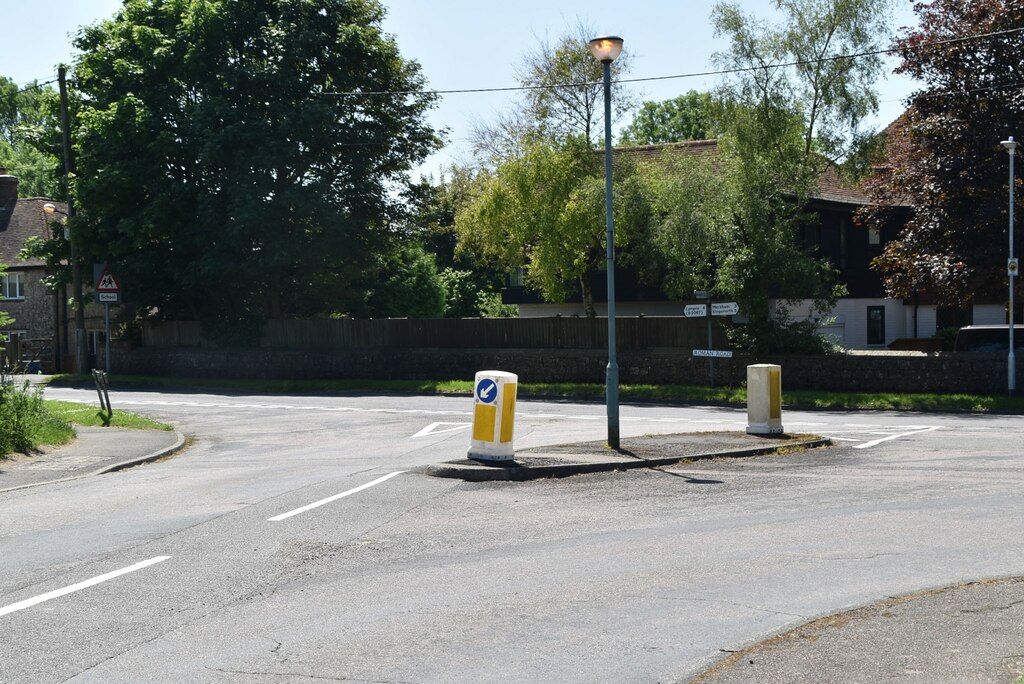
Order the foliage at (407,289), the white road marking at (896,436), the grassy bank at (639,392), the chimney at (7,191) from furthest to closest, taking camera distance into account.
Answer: the chimney at (7,191)
the foliage at (407,289)
the grassy bank at (639,392)
the white road marking at (896,436)

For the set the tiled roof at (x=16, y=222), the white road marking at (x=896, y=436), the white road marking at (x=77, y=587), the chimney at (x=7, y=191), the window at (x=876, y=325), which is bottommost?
the white road marking at (x=77, y=587)

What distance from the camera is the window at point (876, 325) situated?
143 ft

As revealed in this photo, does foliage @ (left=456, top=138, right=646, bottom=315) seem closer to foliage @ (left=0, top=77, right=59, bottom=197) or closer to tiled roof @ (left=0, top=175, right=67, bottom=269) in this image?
foliage @ (left=0, top=77, right=59, bottom=197)

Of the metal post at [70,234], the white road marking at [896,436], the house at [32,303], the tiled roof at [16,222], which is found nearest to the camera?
the white road marking at [896,436]

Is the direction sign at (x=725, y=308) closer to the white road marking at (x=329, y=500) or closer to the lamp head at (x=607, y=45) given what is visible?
the lamp head at (x=607, y=45)

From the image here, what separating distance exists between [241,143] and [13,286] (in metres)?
22.2

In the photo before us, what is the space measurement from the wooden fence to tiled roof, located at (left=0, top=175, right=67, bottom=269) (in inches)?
538

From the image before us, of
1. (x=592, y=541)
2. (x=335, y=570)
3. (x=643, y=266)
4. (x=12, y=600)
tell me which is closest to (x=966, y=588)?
(x=592, y=541)

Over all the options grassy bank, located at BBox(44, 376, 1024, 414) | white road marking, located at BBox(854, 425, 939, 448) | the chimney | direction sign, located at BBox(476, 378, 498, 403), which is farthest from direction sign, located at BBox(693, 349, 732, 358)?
the chimney

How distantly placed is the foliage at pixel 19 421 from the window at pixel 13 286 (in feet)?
123

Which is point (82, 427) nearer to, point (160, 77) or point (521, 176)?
point (521, 176)

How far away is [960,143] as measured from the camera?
98.3 ft

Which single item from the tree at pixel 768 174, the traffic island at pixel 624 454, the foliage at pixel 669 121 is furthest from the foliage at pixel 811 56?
the foliage at pixel 669 121

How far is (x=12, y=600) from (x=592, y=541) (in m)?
4.77
